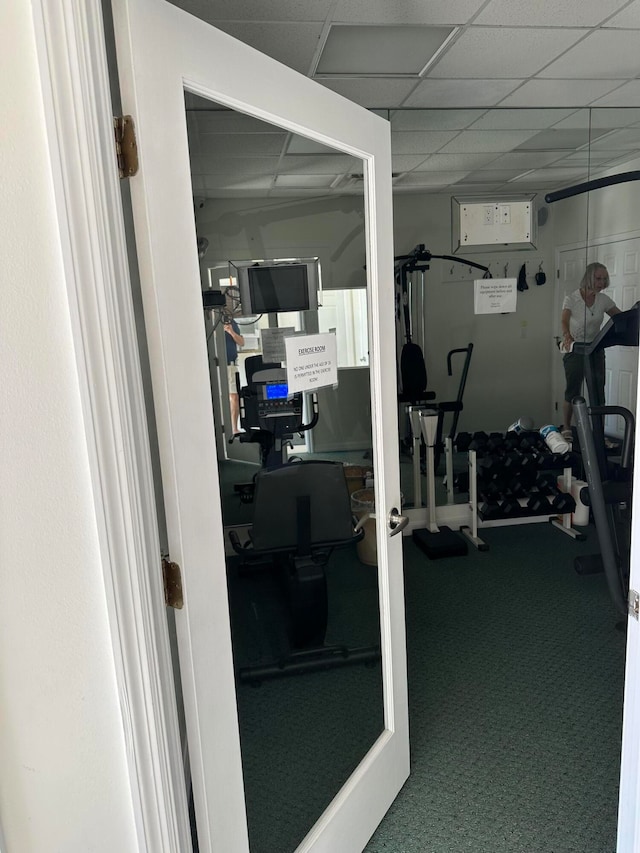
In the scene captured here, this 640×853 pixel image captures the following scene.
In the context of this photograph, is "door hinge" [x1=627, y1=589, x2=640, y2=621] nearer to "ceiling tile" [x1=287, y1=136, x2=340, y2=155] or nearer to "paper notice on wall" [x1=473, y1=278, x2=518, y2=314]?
"ceiling tile" [x1=287, y1=136, x2=340, y2=155]

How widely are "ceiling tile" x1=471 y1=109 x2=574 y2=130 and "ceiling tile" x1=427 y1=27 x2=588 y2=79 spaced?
0.61 metres

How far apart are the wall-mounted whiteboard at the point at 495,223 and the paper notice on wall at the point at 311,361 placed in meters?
2.51

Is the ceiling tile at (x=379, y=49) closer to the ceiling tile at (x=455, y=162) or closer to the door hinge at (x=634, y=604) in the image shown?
the ceiling tile at (x=455, y=162)

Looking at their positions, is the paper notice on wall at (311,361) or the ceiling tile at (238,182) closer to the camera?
the ceiling tile at (238,182)

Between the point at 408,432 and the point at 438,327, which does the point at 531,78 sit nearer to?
the point at 438,327

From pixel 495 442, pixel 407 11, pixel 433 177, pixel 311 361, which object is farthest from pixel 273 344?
pixel 433 177

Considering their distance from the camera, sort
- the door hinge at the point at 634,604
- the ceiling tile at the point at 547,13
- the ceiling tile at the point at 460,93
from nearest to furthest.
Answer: the door hinge at the point at 634,604 < the ceiling tile at the point at 547,13 < the ceiling tile at the point at 460,93

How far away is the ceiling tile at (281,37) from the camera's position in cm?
243

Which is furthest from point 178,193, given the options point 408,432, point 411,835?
point 408,432

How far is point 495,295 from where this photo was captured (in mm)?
4039

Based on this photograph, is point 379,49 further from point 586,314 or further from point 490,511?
point 490,511

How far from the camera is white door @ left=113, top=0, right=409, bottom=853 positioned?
0.99 meters

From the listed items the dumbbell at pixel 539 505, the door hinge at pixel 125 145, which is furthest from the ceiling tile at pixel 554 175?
the door hinge at pixel 125 145

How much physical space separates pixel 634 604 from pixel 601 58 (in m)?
2.97
